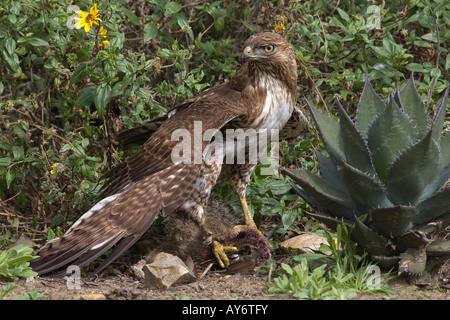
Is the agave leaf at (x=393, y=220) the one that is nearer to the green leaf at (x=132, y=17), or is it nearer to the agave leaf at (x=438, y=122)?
the agave leaf at (x=438, y=122)

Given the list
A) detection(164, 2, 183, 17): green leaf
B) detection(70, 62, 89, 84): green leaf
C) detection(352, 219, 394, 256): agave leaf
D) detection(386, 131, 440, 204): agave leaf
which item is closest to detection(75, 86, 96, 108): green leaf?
detection(70, 62, 89, 84): green leaf

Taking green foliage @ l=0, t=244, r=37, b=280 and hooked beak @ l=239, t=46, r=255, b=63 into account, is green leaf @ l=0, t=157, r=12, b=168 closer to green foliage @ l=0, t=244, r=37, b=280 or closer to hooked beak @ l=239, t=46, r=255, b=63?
green foliage @ l=0, t=244, r=37, b=280

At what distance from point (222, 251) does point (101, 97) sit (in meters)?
1.46

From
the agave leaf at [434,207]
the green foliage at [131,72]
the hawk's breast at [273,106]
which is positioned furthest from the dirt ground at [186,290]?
the hawk's breast at [273,106]

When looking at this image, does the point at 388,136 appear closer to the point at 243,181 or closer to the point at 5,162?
the point at 243,181

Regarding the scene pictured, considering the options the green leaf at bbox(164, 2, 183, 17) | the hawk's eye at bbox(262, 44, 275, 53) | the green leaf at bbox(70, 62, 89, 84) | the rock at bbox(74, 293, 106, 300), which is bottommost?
the rock at bbox(74, 293, 106, 300)

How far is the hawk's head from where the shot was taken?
5059 millimetres

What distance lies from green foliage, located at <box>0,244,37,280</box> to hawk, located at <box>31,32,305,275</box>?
0.08m

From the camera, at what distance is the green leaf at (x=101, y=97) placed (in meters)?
5.14

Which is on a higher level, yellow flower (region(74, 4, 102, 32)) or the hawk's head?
yellow flower (region(74, 4, 102, 32))

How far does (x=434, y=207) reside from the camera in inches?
155

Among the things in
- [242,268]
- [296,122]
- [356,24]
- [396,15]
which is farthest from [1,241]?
[396,15]

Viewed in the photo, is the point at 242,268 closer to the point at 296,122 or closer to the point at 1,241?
the point at 296,122

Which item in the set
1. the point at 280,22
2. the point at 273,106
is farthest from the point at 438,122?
the point at 280,22
